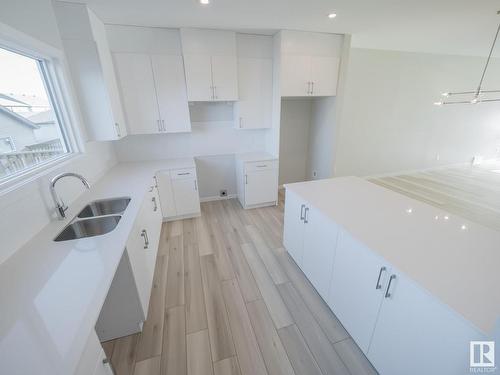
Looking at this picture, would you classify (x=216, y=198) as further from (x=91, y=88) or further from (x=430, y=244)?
(x=430, y=244)

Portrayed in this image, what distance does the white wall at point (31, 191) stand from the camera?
1.22 metres

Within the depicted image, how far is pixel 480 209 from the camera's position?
11.5 ft

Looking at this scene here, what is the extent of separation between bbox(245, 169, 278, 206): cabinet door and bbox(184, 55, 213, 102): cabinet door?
1316 millimetres

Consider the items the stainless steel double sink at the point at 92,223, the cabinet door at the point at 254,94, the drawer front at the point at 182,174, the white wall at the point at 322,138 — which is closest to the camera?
the stainless steel double sink at the point at 92,223

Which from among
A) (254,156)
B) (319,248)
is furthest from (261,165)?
(319,248)

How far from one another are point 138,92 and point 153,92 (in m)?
0.18

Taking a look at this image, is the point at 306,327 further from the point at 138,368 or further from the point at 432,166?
the point at 432,166

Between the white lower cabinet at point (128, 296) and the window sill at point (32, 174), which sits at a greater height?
the window sill at point (32, 174)

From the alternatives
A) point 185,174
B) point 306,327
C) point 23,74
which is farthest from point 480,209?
point 23,74

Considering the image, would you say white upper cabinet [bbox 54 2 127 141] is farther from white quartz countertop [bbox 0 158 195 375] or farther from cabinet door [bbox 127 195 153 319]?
white quartz countertop [bbox 0 158 195 375]

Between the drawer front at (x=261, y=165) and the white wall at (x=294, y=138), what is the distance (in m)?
0.89

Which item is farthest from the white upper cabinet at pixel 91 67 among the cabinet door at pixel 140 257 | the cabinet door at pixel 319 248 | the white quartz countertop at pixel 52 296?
the cabinet door at pixel 319 248

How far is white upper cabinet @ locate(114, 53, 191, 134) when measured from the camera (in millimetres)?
2666

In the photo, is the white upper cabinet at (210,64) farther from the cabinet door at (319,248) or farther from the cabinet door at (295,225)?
the cabinet door at (319,248)
